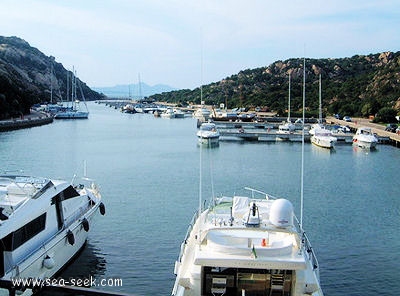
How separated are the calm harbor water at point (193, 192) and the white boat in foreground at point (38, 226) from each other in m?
1.32

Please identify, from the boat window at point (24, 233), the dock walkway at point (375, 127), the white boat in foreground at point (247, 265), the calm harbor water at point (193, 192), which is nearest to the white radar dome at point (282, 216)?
the white boat in foreground at point (247, 265)

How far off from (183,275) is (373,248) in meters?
13.4

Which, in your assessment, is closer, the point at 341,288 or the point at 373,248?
the point at 341,288

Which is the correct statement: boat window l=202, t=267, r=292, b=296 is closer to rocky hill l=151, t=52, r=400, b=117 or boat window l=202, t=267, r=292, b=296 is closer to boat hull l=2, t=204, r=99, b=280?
boat hull l=2, t=204, r=99, b=280

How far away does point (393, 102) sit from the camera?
307 feet

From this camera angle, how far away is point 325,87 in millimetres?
133125

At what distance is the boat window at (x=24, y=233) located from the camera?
16.7 metres

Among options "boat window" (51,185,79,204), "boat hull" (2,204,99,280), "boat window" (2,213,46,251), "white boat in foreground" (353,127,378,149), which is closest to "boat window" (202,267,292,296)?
"boat hull" (2,204,99,280)

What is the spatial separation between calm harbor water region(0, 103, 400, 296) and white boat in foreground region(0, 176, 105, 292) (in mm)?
1317

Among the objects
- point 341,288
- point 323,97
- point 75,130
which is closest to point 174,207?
point 341,288

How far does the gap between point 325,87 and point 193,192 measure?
10291 cm

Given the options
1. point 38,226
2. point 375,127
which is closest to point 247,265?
point 38,226

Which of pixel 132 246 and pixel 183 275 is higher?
pixel 183 275

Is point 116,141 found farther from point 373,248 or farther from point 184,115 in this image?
point 184,115
